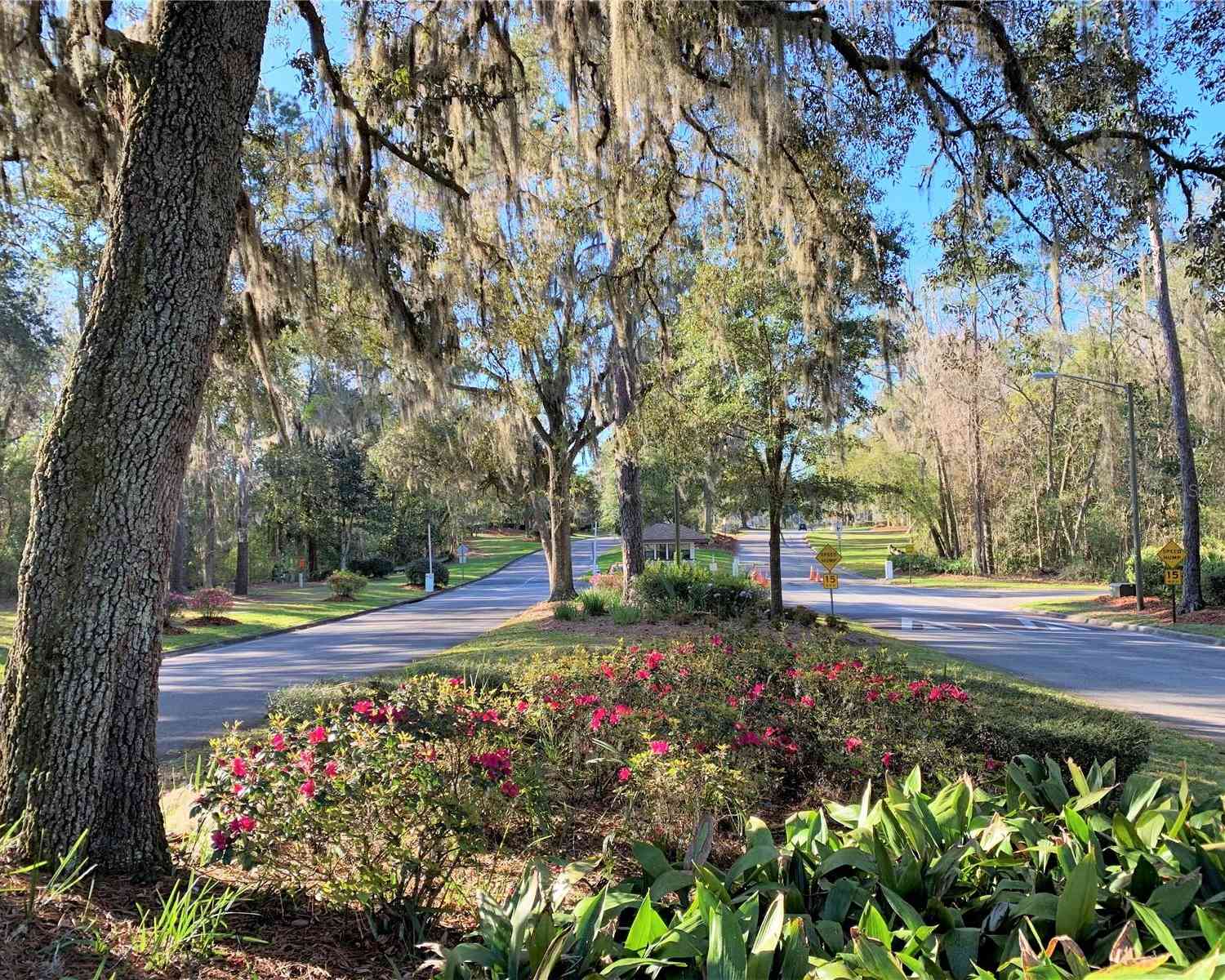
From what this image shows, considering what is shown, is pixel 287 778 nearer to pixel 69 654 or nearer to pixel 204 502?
pixel 69 654

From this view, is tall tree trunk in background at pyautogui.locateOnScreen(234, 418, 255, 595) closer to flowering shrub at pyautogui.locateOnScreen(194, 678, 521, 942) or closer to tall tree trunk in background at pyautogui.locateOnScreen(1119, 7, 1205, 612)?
flowering shrub at pyautogui.locateOnScreen(194, 678, 521, 942)

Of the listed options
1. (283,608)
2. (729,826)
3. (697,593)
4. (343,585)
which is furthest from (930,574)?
(729,826)

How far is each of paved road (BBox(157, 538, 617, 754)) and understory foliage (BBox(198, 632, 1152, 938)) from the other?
4138mm

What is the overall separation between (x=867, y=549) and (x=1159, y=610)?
43.4m

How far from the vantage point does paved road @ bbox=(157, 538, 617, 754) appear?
870 cm

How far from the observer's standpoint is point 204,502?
32.7 metres

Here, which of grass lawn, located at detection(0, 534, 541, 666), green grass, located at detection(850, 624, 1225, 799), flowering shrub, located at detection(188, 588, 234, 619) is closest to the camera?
green grass, located at detection(850, 624, 1225, 799)

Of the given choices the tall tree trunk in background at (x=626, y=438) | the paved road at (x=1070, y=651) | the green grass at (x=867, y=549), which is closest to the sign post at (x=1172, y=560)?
the paved road at (x=1070, y=651)

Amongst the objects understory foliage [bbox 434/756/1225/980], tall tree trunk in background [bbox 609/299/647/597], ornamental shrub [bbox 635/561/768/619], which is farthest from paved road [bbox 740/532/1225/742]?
understory foliage [bbox 434/756/1225/980]

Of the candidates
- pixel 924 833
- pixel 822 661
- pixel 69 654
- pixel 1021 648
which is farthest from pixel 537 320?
pixel 924 833

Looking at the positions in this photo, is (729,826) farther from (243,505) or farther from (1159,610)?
(243,505)

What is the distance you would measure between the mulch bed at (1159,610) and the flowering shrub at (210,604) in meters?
23.6

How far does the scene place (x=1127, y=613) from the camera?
20297 mm

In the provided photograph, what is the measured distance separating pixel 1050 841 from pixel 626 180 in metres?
7.08
